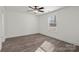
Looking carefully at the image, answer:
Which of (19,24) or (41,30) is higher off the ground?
(19,24)

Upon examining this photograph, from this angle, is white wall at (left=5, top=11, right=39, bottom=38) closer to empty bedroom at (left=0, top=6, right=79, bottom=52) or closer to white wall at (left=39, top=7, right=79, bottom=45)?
empty bedroom at (left=0, top=6, right=79, bottom=52)

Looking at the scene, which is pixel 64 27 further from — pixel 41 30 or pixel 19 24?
pixel 19 24

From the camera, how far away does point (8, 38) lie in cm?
131

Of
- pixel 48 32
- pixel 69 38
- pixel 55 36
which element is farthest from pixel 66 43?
pixel 48 32

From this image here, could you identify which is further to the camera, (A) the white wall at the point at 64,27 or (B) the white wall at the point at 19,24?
(A) the white wall at the point at 64,27

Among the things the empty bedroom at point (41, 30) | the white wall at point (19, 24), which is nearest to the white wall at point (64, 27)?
the empty bedroom at point (41, 30)

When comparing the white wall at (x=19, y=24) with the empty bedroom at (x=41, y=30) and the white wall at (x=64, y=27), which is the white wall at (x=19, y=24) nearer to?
the empty bedroom at (x=41, y=30)

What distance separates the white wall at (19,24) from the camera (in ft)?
4.18

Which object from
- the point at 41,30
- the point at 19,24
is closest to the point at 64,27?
the point at 41,30

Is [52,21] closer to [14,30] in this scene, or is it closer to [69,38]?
[69,38]

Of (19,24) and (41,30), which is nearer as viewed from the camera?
(19,24)

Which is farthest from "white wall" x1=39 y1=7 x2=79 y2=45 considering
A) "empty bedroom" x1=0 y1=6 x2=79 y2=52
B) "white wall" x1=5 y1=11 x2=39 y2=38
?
"white wall" x1=5 y1=11 x2=39 y2=38

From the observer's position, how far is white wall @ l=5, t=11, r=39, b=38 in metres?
1.28

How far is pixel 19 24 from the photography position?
1363 mm
